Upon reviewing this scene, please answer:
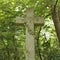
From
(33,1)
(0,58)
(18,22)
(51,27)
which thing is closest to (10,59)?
(0,58)

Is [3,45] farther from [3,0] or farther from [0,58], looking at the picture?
[3,0]

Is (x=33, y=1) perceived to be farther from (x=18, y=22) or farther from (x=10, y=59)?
(x=10, y=59)

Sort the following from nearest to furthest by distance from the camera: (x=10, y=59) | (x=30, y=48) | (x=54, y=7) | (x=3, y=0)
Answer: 1. (x=30, y=48)
2. (x=54, y=7)
3. (x=3, y=0)
4. (x=10, y=59)

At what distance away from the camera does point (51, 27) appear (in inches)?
437

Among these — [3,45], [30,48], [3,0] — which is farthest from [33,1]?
[3,45]

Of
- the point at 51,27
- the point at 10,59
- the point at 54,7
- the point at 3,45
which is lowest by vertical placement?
the point at 10,59

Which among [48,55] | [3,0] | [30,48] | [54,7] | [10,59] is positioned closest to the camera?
[30,48]

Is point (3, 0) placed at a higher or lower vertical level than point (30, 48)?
higher

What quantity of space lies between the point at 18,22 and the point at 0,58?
5870 mm

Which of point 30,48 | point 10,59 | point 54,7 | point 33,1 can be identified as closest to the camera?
point 30,48

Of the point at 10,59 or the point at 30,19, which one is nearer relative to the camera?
the point at 30,19

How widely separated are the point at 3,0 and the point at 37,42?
316 cm

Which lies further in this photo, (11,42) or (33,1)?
(11,42)

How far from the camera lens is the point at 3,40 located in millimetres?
11195
